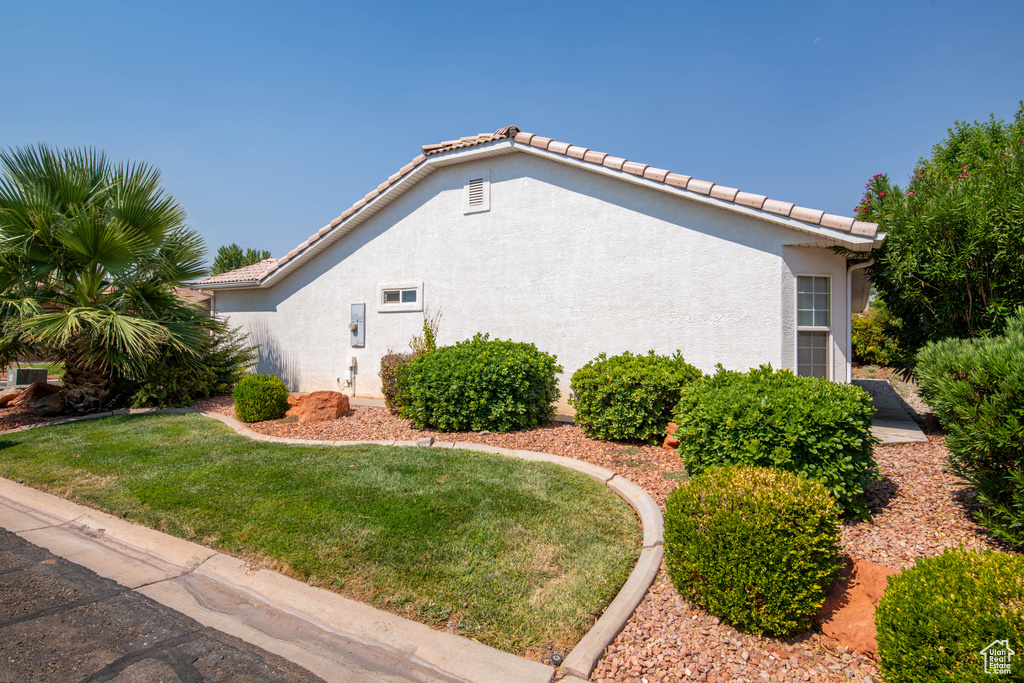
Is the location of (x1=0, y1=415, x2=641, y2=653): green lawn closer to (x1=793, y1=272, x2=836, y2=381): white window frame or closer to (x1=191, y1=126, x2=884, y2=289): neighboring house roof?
(x1=793, y1=272, x2=836, y2=381): white window frame

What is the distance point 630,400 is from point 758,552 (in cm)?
386

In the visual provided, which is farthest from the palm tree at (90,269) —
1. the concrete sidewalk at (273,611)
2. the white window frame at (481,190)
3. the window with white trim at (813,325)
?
the window with white trim at (813,325)

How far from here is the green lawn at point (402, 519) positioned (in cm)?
387

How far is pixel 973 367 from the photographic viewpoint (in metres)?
4.23

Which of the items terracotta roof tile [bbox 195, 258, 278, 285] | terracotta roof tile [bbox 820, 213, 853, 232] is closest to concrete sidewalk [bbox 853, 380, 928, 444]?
terracotta roof tile [bbox 820, 213, 853, 232]

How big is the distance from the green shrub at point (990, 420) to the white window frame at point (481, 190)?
8.48m

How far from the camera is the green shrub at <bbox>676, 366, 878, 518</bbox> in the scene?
4590mm

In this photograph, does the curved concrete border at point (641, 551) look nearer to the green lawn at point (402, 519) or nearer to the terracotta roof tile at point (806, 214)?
the green lawn at point (402, 519)

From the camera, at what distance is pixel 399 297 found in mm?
12461

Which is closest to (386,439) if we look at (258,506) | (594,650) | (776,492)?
(258,506)

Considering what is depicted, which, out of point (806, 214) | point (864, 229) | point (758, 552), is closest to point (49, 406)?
point (758, 552)

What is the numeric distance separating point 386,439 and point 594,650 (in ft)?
17.5

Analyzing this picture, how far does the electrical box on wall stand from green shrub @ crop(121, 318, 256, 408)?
295 centimetres

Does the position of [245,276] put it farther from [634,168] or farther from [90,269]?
[634,168]
